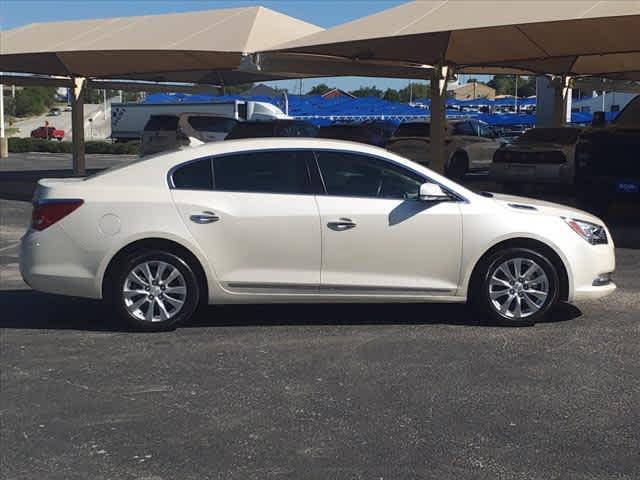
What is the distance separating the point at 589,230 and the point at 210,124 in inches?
804

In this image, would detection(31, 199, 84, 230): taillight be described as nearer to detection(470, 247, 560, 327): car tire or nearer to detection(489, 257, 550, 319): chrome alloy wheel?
detection(470, 247, 560, 327): car tire

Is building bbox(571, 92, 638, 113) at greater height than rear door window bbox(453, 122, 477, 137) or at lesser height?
greater

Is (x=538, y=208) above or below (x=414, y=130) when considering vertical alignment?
below

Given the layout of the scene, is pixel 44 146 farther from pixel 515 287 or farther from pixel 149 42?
pixel 515 287

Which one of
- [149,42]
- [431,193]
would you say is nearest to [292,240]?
[431,193]

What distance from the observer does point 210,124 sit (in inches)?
1066

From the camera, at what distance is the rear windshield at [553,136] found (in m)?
18.6

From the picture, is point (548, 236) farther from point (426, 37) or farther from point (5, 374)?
point (426, 37)

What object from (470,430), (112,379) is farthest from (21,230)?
(470,430)

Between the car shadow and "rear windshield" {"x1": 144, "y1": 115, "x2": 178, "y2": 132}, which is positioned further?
"rear windshield" {"x1": 144, "y1": 115, "x2": 178, "y2": 132}

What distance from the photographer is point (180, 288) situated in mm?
7445

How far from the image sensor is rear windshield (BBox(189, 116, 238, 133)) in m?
27.0

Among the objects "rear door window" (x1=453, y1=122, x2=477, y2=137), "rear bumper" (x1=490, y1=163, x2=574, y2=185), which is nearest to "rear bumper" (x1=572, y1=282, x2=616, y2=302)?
"rear bumper" (x1=490, y1=163, x2=574, y2=185)

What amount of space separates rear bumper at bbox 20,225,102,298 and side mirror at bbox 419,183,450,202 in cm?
278
